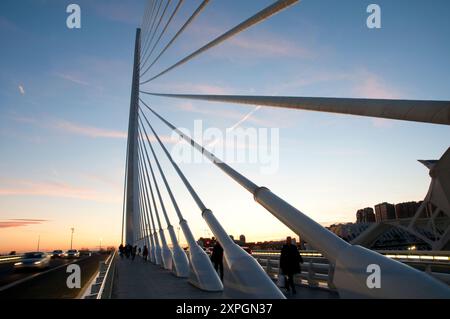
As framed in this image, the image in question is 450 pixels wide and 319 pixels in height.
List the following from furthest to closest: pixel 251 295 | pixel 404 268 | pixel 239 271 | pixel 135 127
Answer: pixel 135 127, pixel 239 271, pixel 251 295, pixel 404 268

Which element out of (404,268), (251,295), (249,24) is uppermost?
(249,24)

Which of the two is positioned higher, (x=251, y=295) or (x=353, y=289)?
(x=353, y=289)

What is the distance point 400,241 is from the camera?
87375 millimetres

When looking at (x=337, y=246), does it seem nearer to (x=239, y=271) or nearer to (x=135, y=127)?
(x=239, y=271)

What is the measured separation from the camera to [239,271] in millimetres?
5910

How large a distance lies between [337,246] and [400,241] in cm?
9361

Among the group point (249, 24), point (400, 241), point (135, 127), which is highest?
point (135, 127)
